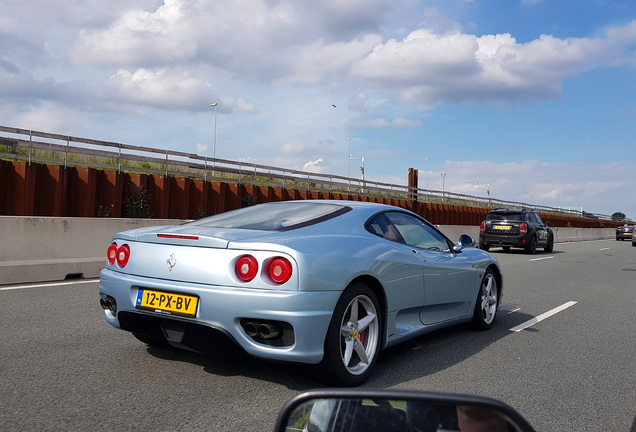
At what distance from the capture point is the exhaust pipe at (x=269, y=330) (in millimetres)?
3600

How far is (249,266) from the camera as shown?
12.1 feet

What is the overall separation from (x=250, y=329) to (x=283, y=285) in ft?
1.16

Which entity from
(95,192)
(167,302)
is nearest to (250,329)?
(167,302)

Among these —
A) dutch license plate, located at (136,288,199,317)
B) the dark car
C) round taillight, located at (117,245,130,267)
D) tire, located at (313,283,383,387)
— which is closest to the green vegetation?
round taillight, located at (117,245,130,267)

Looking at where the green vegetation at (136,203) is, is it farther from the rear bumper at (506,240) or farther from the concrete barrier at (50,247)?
the rear bumper at (506,240)

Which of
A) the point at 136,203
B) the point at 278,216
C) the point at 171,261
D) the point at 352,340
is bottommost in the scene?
the point at 352,340

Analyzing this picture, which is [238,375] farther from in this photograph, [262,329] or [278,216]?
[278,216]

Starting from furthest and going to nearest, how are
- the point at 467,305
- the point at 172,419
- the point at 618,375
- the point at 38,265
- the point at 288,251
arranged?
the point at 38,265 < the point at 467,305 < the point at 618,375 < the point at 288,251 < the point at 172,419

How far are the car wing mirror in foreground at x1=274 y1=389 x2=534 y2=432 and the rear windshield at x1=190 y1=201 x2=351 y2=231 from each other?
276cm

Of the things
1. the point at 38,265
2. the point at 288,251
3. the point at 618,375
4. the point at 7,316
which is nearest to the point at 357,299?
the point at 288,251

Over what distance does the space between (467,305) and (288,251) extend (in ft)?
8.88

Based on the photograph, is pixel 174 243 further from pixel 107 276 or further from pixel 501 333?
pixel 501 333

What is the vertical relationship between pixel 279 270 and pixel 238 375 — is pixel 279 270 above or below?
above

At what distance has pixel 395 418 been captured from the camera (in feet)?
4.42
